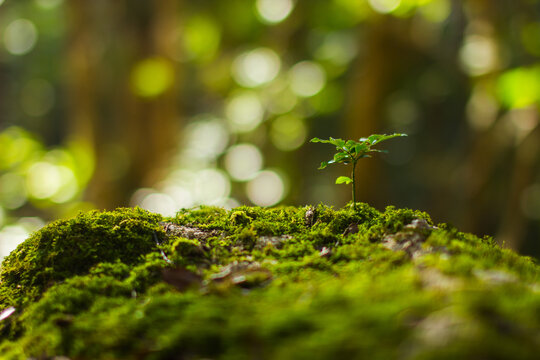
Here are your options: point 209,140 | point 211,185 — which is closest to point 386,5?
point 211,185

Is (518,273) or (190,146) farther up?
(190,146)

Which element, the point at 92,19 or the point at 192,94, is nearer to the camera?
the point at 92,19

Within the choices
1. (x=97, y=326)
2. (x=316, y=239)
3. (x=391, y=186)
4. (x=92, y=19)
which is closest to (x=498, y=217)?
(x=391, y=186)

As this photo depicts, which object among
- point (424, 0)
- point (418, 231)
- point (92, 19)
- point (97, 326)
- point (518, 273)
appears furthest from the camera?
point (92, 19)

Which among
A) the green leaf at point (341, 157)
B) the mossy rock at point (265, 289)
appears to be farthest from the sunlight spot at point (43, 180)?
the green leaf at point (341, 157)

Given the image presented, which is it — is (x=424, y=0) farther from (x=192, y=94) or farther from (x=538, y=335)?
(x=192, y=94)

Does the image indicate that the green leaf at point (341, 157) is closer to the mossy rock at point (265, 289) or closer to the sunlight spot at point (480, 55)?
the mossy rock at point (265, 289)
